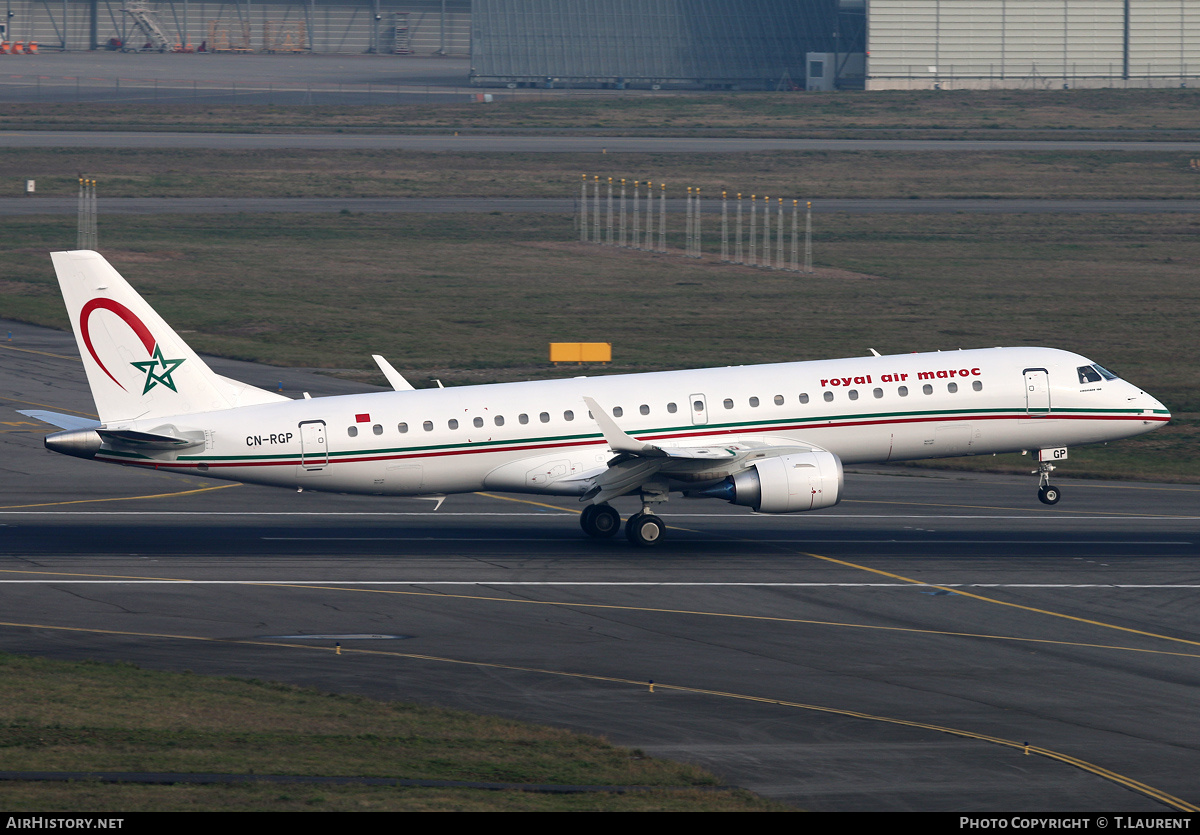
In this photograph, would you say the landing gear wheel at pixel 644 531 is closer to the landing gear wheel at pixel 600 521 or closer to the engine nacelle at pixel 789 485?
the landing gear wheel at pixel 600 521

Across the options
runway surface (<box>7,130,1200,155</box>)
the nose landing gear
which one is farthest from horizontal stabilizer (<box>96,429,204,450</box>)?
runway surface (<box>7,130,1200,155</box>)

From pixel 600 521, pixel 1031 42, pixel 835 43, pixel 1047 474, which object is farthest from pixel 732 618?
pixel 835 43

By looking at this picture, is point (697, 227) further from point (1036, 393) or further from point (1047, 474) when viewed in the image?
point (1036, 393)

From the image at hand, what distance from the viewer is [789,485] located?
38.1m

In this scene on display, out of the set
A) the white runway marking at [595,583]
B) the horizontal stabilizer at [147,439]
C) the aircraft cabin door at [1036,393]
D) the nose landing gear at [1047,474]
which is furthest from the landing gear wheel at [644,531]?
the nose landing gear at [1047,474]

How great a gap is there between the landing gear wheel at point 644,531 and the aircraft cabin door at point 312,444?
28.3ft

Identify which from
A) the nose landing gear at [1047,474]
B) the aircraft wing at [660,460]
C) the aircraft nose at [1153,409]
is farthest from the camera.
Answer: the nose landing gear at [1047,474]

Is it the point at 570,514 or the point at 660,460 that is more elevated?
the point at 660,460

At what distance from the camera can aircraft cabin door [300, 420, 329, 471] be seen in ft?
129

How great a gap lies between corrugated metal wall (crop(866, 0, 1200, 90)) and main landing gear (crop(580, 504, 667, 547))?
13285cm

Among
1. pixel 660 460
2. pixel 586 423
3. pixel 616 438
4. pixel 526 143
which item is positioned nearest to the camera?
pixel 616 438

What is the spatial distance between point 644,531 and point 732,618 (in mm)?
7737

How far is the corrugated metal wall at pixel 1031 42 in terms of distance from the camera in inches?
6339

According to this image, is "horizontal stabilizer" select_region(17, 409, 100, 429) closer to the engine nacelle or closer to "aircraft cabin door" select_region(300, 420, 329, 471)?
"aircraft cabin door" select_region(300, 420, 329, 471)
